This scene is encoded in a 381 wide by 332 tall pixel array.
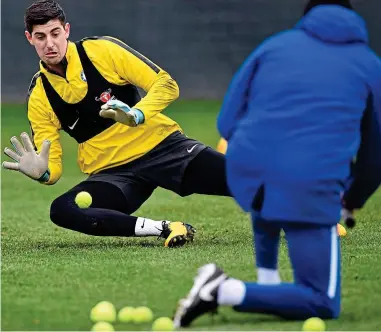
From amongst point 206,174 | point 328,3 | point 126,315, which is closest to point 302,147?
point 328,3

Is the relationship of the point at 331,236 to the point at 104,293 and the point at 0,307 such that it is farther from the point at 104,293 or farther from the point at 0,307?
the point at 0,307

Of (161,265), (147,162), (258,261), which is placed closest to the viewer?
(258,261)

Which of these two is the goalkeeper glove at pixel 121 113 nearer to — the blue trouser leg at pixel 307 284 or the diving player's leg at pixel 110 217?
the diving player's leg at pixel 110 217

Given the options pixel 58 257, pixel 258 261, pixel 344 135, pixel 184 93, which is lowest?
pixel 184 93

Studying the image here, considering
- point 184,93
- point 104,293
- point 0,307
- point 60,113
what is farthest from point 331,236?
point 184,93

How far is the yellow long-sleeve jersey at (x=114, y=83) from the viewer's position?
283 inches

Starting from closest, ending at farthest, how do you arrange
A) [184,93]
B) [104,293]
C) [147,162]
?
[104,293] < [147,162] < [184,93]

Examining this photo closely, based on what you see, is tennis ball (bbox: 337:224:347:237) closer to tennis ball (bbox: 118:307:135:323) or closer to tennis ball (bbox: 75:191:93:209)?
tennis ball (bbox: 75:191:93:209)

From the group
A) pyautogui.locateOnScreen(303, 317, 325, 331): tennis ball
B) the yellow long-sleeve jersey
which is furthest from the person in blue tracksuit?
the yellow long-sleeve jersey

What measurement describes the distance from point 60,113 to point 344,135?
296 centimetres

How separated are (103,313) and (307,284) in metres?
0.93

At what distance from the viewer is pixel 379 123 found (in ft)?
16.1

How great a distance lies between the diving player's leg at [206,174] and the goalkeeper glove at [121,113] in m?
0.56

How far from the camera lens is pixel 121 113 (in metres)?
6.62
